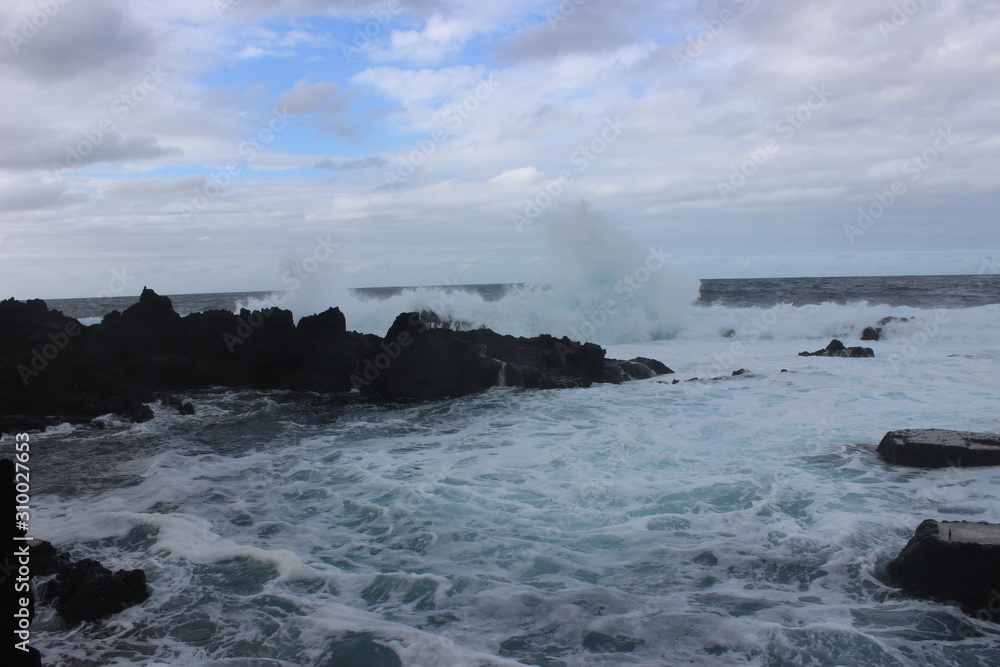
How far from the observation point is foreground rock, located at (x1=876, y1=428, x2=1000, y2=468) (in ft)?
25.2

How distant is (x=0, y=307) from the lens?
15789 millimetres

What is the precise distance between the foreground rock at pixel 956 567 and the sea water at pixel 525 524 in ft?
0.46

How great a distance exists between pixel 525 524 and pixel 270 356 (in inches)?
408

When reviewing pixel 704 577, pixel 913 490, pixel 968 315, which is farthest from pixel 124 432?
pixel 968 315

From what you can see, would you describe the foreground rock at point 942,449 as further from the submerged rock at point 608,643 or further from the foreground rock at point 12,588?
the foreground rock at point 12,588

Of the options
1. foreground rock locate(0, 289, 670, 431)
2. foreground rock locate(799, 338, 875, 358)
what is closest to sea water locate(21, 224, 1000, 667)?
foreground rock locate(0, 289, 670, 431)

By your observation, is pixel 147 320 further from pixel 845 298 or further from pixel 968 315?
pixel 845 298

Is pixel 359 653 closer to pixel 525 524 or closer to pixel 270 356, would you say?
pixel 525 524

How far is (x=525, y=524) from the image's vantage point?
664cm

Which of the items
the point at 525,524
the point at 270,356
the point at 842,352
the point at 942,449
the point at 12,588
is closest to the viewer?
the point at 12,588

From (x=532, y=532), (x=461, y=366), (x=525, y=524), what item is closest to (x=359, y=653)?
(x=532, y=532)

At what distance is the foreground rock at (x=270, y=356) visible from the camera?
14.4m

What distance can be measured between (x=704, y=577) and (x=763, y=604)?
0.56 metres

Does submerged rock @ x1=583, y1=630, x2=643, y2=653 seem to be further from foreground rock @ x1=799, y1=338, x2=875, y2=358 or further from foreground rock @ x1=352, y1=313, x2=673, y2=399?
foreground rock @ x1=799, y1=338, x2=875, y2=358
